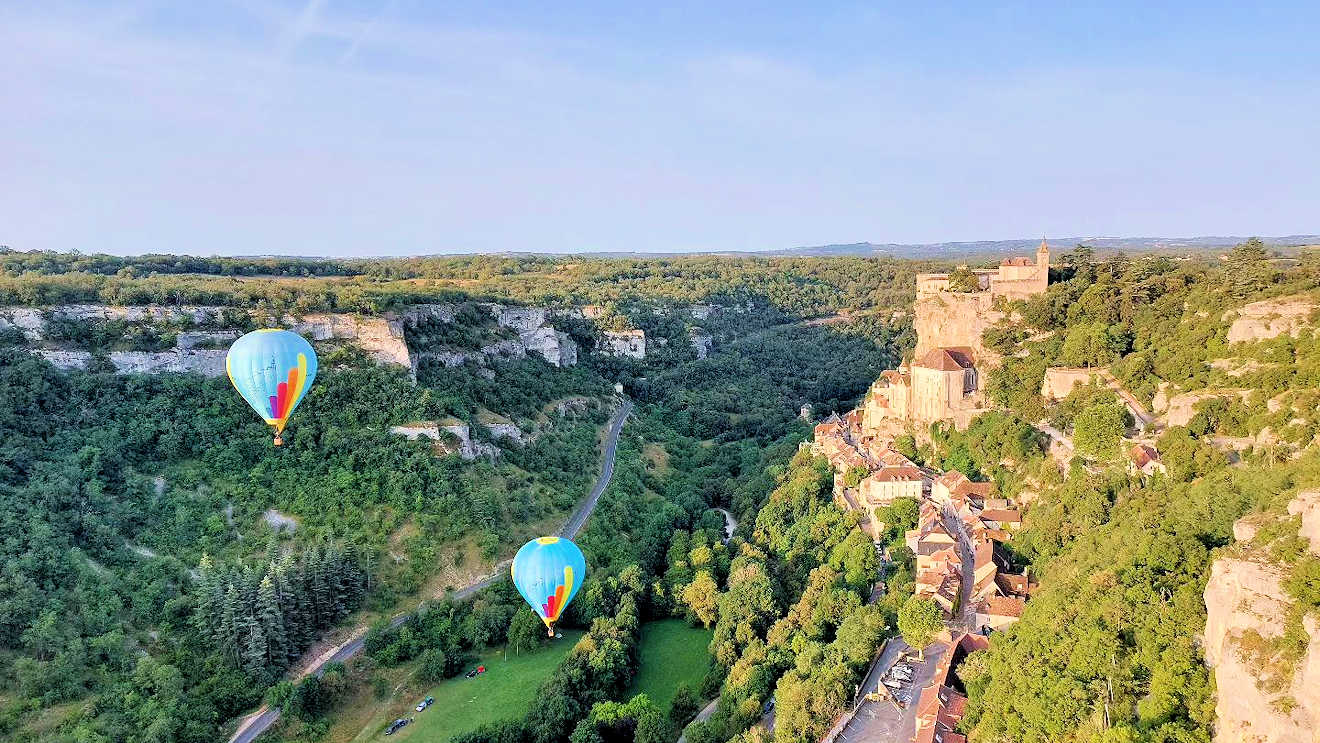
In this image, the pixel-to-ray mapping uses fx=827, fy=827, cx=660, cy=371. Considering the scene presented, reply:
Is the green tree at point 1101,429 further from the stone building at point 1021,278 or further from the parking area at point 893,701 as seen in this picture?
the stone building at point 1021,278

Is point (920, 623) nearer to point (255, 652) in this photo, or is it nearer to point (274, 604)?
point (274, 604)

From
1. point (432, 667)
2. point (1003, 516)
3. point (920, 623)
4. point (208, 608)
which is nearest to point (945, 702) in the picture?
point (920, 623)

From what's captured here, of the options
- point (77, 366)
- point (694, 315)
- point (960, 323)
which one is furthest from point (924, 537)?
point (694, 315)

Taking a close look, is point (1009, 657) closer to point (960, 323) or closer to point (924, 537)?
point (924, 537)

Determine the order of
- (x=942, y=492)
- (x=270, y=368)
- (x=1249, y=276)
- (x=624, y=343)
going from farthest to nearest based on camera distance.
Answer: (x=624, y=343), (x=942, y=492), (x=1249, y=276), (x=270, y=368)

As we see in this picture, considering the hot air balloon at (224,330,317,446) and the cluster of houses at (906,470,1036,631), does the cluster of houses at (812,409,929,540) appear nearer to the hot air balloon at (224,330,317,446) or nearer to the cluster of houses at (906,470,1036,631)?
the cluster of houses at (906,470,1036,631)

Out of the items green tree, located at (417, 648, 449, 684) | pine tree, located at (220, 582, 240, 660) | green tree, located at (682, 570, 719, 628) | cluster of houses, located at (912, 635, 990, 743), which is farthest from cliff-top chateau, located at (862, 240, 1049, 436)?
pine tree, located at (220, 582, 240, 660)

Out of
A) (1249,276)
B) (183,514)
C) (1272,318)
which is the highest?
(1249,276)
